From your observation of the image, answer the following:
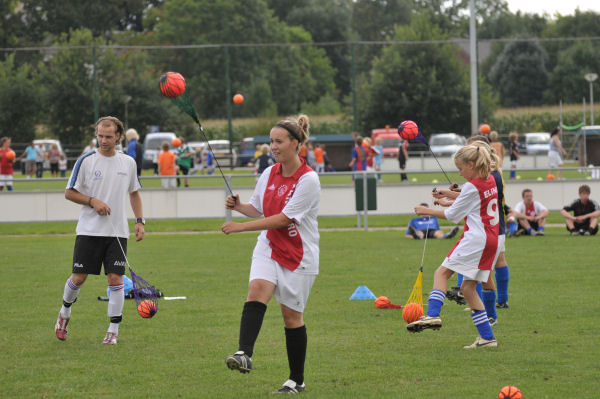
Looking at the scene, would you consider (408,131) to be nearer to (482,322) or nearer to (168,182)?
(482,322)

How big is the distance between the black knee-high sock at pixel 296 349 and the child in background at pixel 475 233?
175 centimetres

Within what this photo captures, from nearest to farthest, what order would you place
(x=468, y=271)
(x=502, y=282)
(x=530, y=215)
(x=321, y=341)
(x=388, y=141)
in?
(x=468, y=271)
(x=321, y=341)
(x=502, y=282)
(x=530, y=215)
(x=388, y=141)

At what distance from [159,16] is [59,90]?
3371 centimetres

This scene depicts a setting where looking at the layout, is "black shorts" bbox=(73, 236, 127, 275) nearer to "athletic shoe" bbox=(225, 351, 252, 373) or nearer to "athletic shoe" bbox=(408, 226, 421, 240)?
"athletic shoe" bbox=(225, 351, 252, 373)

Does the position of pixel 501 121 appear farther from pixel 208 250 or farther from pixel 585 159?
pixel 208 250

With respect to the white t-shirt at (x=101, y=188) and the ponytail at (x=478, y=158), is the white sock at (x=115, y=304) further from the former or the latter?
the ponytail at (x=478, y=158)

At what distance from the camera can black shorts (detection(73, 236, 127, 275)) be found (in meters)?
8.29

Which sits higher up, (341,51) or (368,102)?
(341,51)

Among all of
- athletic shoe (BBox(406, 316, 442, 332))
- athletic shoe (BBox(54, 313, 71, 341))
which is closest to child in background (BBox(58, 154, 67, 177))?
athletic shoe (BBox(54, 313, 71, 341))

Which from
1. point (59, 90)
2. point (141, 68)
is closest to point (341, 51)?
point (141, 68)

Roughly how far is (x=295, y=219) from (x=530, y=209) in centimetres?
1397

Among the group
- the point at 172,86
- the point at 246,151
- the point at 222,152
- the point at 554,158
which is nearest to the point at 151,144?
the point at 222,152

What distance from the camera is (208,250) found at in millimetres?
17266

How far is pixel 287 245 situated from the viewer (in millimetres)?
6266
